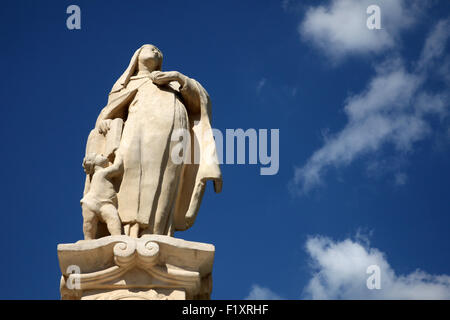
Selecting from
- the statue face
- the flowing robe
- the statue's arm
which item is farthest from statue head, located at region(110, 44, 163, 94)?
the statue's arm

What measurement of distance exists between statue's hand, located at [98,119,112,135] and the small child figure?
0.76 m

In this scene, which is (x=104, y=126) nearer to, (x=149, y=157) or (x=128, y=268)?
(x=149, y=157)

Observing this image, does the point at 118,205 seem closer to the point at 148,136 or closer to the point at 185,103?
the point at 148,136

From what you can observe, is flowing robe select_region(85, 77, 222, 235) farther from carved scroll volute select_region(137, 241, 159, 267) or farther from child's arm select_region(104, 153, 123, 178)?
carved scroll volute select_region(137, 241, 159, 267)

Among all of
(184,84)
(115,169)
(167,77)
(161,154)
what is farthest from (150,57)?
(115,169)

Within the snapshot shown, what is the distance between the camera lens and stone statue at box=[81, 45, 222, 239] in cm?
1141

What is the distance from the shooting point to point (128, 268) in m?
10.8

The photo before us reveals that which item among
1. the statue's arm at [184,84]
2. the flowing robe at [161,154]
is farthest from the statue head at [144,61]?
the statue's arm at [184,84]

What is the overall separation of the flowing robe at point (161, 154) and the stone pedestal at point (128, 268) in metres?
0.64

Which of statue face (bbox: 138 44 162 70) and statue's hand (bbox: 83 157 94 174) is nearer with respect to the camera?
statue's hand (bbox: 83 157 94 174)

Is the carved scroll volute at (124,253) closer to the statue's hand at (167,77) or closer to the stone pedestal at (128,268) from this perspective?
the stone pedestal at (128,268)

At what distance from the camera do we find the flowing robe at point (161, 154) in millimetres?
11539
